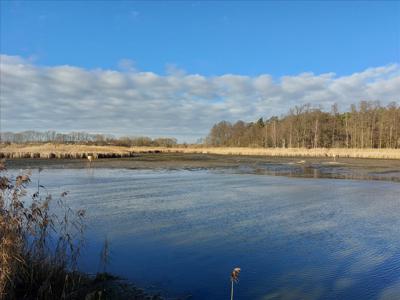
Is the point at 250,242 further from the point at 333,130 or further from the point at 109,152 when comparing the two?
the point at 333,130

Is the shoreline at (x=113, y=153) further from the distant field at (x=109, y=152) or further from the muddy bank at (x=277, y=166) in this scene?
the muddy bank at (x=277, y=166)

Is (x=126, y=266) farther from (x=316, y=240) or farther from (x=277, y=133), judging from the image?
(x=277, y=133)

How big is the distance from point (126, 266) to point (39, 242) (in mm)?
1273

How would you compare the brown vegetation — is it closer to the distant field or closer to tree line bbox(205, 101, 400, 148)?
the distant field

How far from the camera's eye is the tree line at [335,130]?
53938 millimetres

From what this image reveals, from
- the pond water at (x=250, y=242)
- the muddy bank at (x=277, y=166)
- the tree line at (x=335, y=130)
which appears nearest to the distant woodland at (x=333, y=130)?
the tree line at (x=335, y=130)

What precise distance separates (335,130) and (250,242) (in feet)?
195

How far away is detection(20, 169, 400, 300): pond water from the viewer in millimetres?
4926

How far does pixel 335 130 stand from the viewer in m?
62.3

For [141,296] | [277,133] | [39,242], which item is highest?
[277,133]

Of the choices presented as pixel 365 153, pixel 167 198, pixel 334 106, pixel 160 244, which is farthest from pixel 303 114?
pixel 160 244

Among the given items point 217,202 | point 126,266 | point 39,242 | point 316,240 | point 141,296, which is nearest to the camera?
point 141,296

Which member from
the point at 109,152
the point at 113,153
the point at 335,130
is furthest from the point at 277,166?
the point at 335,130

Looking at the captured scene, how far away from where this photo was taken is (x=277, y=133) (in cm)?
6606
